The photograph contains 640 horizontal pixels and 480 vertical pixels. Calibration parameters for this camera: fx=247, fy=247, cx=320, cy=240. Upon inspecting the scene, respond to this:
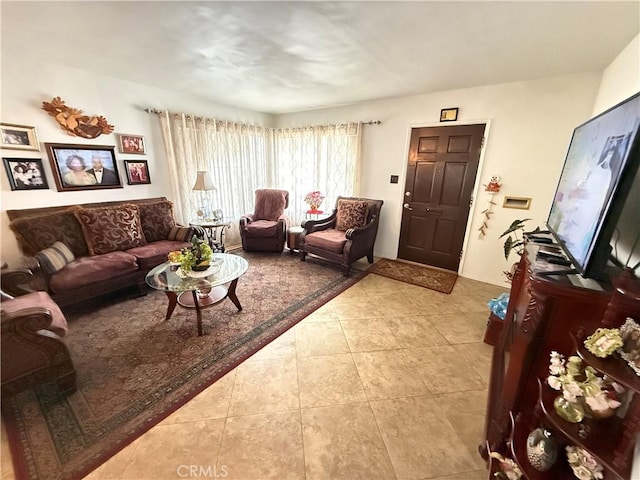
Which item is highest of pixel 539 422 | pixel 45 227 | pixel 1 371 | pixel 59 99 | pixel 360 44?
pixel 360 44

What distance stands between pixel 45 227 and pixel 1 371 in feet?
5.49

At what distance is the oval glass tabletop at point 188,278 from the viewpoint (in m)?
2.06

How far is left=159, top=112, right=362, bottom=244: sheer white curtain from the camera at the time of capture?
3631 millimetres


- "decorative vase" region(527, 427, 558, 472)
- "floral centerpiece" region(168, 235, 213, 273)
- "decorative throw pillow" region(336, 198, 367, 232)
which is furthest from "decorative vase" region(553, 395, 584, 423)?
"decorative throw pillow" region(336, 198, 367, 232)

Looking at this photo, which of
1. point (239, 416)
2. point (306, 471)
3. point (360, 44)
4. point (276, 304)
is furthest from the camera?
point (276, 304)

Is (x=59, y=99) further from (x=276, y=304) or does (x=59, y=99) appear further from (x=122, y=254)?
(x=276, y=304)

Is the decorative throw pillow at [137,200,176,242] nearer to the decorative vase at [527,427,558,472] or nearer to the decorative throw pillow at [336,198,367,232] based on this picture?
the decorative throw pillow at [336,198,367,232]

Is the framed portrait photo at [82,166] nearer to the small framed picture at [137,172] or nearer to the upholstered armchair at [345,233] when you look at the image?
the small framed picture at [137,172]

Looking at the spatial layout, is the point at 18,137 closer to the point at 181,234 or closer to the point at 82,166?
the point at 82,166

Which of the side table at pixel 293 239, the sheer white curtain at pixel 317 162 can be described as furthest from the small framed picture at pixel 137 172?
the sheer white curtain at pixel 317 162

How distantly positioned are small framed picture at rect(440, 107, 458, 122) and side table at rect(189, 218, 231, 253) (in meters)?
3.33

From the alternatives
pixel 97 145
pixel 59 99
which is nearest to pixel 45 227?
pixel 97 145

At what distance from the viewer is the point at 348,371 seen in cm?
181

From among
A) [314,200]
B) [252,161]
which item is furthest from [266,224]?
[252,161]
